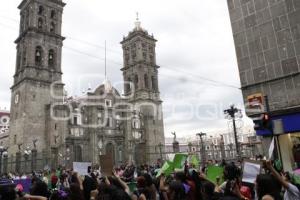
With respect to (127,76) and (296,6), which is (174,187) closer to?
(296,6)

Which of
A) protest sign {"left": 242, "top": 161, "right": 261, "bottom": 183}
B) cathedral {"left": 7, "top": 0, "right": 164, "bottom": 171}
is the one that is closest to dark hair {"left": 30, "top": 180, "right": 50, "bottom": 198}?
protest sign {"left": 242, "top": 161, "right": 261, "bottom": 183}

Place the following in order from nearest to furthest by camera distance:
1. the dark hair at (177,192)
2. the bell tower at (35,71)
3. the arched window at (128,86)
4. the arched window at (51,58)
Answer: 1. the dark hair at (177,192)
2. the bell tower at (35,71)
3. the arched window at (51,58)
4. the arched window at (128,86)

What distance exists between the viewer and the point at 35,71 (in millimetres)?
40656

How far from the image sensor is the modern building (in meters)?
12.2

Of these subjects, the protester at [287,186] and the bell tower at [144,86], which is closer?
the protester at [287,186]

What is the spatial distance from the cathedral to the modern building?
2563 centimetres

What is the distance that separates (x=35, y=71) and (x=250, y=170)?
1559 inches

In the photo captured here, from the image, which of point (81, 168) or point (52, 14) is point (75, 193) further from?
point (52, 14)

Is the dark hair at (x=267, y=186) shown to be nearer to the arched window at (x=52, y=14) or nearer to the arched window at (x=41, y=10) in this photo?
the arched window at (x=41, y=10)

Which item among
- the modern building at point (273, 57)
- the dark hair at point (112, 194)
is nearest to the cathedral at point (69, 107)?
the modern building at point (273, 57)

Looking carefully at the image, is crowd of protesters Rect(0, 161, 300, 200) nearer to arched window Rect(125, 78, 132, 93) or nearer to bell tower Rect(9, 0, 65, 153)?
bell tower Rect(9, 0, 65, 153)

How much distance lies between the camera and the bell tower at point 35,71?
3875 centimetres

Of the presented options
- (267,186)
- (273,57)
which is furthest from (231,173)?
(273,57)

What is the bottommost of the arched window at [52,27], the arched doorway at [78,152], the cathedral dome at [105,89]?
the arched doorway at [78,152]
